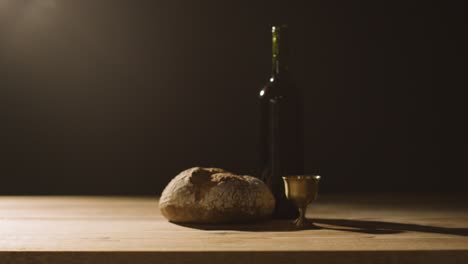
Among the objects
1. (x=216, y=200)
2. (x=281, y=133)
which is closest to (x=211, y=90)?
(x=281, y=133)

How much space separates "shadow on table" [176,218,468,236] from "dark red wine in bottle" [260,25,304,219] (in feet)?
0.26

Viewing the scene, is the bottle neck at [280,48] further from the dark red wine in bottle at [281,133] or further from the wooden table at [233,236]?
the wooden table at [233,236]

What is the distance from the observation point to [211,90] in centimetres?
234

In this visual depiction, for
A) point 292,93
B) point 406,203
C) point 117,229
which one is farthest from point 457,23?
point 117,229

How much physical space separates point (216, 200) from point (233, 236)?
0.16 meters

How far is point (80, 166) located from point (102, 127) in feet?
0.51

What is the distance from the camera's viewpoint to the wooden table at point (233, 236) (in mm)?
1044

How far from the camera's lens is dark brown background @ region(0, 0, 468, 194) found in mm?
2338

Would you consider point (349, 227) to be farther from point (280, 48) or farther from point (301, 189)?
point (280, 48)

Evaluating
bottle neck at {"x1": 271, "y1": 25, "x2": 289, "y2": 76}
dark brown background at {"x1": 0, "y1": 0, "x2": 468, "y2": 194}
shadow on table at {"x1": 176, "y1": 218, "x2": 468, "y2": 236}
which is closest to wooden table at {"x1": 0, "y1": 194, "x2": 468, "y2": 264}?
shadow on table at {"x1": 176, "y1": 218, "x2": 468, "y2": 236}

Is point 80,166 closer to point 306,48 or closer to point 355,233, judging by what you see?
point 306,48

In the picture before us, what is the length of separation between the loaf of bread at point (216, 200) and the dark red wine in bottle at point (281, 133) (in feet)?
0.24

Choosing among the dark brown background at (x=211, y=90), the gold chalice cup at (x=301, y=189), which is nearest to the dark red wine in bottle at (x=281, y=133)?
the gold chalice cup at (x=301, y=189)

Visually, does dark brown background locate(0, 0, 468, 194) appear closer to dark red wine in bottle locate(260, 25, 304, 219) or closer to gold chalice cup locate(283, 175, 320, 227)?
dark red wine in bottle locate(260, 25, 304, 219)
